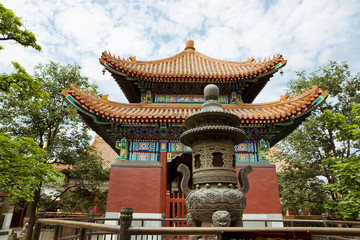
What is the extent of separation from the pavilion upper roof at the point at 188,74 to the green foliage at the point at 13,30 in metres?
2.60

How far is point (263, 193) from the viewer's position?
26.8ft

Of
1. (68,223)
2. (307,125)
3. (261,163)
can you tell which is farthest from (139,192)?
(307,125)

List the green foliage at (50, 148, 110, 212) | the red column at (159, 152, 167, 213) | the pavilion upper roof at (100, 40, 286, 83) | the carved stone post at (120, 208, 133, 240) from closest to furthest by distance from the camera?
the carved stone post at (120, 208, 133, 240), the red column at (159, 152, 167, 213), the pavilion upper roof at (100, 40, 286, 83), the green foliage at (50, 148, 110, 212)

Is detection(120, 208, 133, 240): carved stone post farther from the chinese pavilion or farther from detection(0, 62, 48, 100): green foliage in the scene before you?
detection(0, 62, 48, 100): green foliage

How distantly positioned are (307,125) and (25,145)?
1553 cm

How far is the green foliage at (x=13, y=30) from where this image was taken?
710 cm

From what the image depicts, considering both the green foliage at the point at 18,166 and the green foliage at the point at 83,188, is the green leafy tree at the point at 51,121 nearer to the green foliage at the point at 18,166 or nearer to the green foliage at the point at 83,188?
the green foliage at the point at 83,188

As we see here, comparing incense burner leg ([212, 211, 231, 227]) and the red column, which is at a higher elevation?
the red column

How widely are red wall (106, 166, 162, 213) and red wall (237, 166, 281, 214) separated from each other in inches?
131

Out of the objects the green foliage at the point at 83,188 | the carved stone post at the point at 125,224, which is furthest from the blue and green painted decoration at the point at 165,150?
the carved stone post at the point at 125,224

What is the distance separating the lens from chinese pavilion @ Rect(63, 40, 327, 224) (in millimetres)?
8008

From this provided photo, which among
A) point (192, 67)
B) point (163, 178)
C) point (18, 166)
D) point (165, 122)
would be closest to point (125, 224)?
point (165, 122)

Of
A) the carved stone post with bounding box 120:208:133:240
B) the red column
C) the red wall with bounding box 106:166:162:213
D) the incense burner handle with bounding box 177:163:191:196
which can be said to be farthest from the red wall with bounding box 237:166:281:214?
the carved stone post with bounding box 120:208:133:240

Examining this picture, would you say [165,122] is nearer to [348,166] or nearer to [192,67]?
[192,67]
